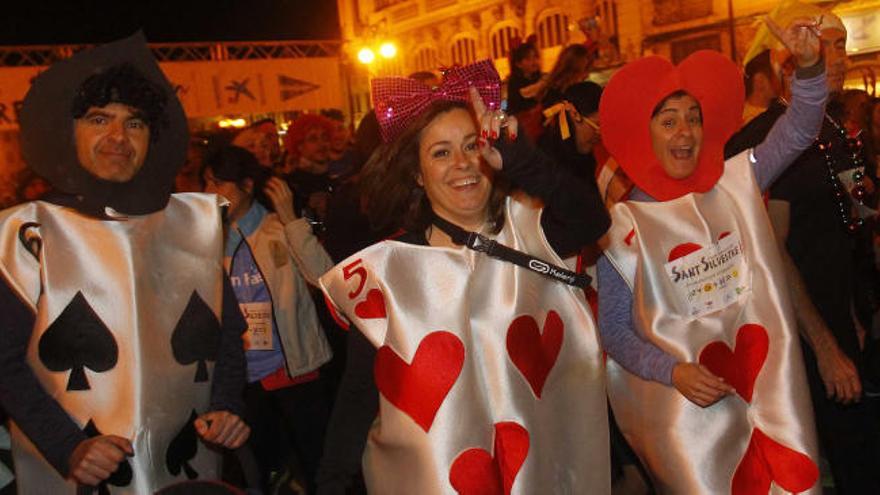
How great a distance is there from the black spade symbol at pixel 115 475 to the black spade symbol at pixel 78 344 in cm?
12

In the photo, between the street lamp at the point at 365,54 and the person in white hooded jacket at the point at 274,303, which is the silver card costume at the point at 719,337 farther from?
the street lamp at the point at 365,54

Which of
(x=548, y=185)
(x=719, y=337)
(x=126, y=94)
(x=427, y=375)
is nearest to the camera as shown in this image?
(x=548, y=185)

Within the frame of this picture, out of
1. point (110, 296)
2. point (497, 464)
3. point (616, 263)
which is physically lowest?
point (497, 464)

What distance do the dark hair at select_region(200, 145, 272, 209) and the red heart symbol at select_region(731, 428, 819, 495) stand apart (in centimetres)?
280

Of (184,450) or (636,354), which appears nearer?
(184,450)

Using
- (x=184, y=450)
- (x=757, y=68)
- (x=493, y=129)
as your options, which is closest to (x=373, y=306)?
(x=493, y=129)

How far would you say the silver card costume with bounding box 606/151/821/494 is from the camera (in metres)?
2.80

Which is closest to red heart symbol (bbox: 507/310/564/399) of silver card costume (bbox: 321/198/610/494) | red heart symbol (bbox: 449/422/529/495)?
silver card costume (bbox: 321/198/610/494)

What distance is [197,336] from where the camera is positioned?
2.82 meters

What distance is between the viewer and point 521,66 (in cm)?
667

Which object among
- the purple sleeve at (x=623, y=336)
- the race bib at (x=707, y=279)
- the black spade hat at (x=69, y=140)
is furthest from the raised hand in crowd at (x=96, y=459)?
the race bib at (x=707, y=279)

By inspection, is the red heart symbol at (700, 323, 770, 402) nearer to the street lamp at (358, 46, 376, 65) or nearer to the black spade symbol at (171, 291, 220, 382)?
the black spade symbol at (171, 291, 220, 382)

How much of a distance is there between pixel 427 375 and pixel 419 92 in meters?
0.86

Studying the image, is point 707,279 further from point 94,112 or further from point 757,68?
point 94,112
